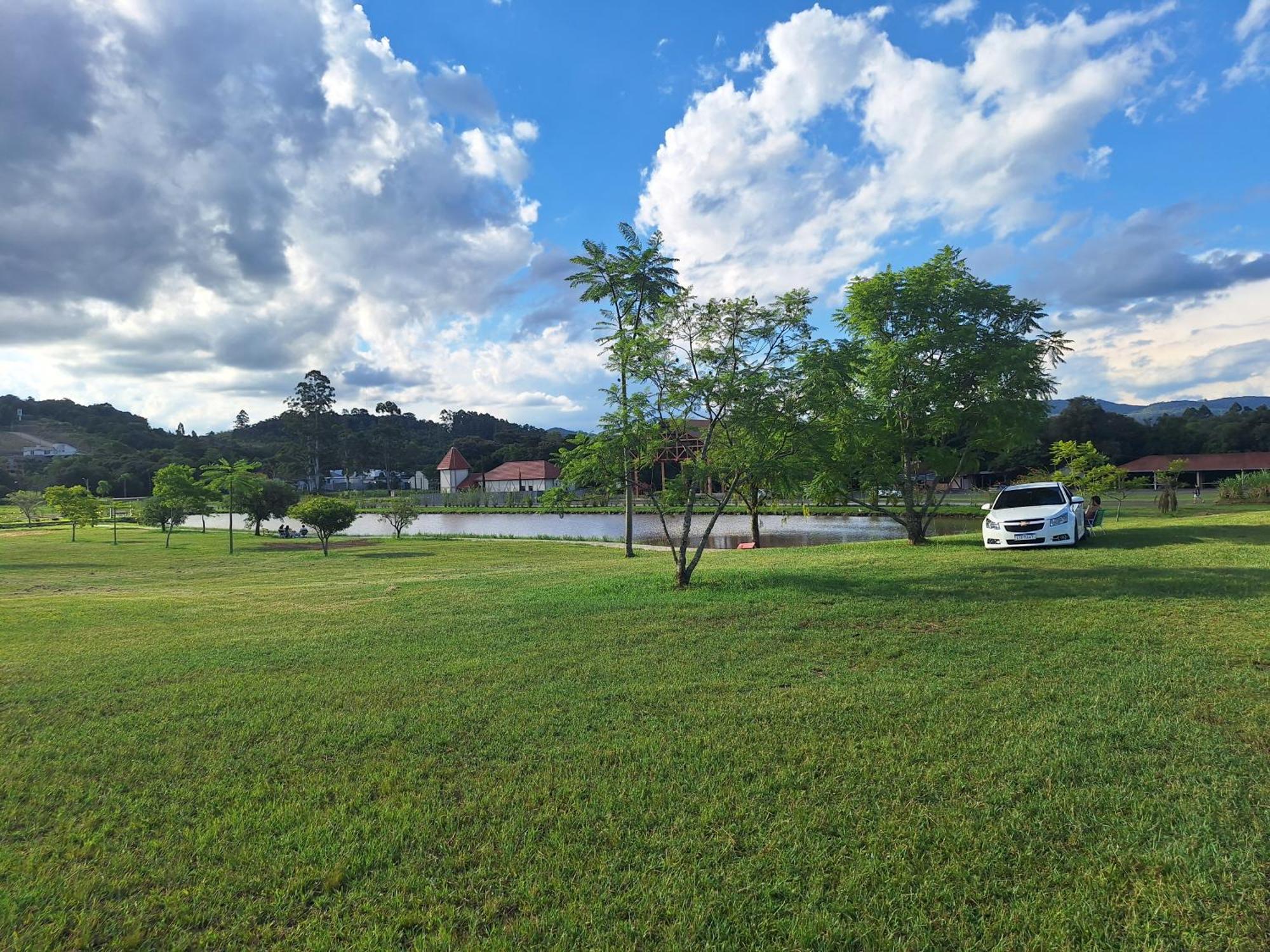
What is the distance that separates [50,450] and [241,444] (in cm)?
4013

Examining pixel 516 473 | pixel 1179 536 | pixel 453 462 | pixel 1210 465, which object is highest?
pixel 453 462

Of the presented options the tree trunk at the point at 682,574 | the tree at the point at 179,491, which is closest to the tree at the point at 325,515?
the tree at the point at 179,491

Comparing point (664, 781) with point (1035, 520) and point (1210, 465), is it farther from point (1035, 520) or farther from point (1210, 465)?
point (1210, 465)

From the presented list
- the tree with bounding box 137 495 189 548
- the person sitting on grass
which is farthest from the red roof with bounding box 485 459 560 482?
the person sitting on grass

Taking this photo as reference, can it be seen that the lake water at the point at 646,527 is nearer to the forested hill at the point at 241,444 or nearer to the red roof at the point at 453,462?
the forested hill at the point at 241,444

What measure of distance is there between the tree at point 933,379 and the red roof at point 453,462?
3432 inches

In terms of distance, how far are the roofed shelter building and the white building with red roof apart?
62260 millimetres

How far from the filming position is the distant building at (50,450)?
4323 inches

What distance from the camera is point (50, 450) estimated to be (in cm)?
11481

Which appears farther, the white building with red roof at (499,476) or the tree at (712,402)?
the white building with red roof at (499,476)

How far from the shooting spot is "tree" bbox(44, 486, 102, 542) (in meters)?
31.3

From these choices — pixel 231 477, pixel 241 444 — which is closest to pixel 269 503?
pixel 231 477

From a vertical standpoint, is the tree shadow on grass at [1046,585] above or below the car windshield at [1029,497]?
below

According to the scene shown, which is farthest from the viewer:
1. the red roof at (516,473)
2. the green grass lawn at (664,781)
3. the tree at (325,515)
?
the red roof at (516,473)
